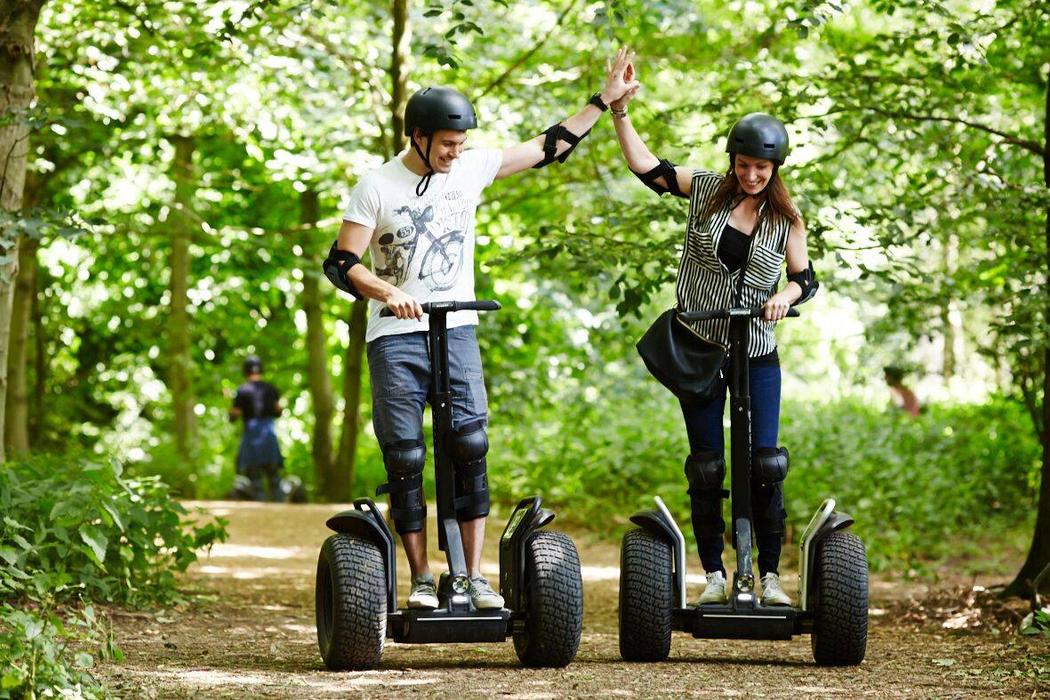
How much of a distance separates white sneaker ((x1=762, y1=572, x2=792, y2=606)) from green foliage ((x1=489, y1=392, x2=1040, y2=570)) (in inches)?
183

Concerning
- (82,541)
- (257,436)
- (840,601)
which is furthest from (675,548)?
(257,436)

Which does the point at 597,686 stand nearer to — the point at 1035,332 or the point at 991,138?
the point at 1035,332

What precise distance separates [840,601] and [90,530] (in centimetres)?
288

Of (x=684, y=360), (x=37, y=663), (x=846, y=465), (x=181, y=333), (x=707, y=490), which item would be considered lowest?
(x=37, y=663)

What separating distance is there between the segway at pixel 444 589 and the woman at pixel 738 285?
631 mm

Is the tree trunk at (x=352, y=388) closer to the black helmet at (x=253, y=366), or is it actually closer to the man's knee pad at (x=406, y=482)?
the black helmet at (x=253, y=366)

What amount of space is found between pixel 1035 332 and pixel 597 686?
311cm

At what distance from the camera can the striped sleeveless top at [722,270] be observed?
15.8 feet

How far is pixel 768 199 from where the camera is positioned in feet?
15.8

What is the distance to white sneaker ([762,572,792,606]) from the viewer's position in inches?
187

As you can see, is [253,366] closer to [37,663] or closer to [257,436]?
[257,436]

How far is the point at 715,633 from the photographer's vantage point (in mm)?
4695

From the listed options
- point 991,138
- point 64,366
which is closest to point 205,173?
point 64,366

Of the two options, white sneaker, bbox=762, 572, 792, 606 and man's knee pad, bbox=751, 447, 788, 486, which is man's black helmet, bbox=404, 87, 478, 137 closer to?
man's knee pad, bbox=751, 447, 788, 486
